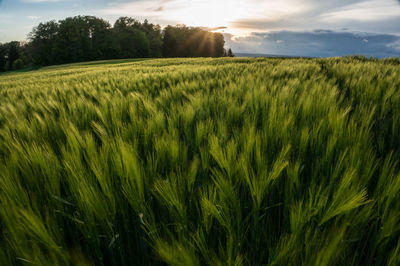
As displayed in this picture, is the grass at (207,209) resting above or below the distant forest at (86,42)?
below

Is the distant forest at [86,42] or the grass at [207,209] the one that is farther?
the distant forest at [86,42]

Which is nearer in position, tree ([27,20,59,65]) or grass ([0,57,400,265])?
grass ([0,57,400,265])

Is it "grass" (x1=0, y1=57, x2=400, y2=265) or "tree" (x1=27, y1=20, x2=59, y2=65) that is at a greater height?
"tree" (x1=27, y1=20, x2=59, y2=65)

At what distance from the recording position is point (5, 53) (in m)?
56.6

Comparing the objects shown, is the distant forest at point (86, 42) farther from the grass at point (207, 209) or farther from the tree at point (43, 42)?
the grass at point (207, 209)

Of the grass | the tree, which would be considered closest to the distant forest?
the tree

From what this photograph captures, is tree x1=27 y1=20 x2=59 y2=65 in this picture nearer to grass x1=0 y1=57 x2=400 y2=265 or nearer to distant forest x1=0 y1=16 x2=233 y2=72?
distant forest x1=0 y1=16 x2=233 y2=72

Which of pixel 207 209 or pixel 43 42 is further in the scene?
pixel 43 42

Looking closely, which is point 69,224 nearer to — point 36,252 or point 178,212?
point 36,252

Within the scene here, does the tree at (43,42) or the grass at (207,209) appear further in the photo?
the tree at (43,42)

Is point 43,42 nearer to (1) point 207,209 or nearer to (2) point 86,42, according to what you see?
(2) point 86,42

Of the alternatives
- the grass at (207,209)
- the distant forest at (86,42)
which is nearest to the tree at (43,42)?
the distant forest at (86,42)

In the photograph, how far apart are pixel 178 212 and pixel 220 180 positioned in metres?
0.10

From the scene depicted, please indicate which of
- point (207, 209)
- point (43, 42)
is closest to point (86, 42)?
point (43, 42)
